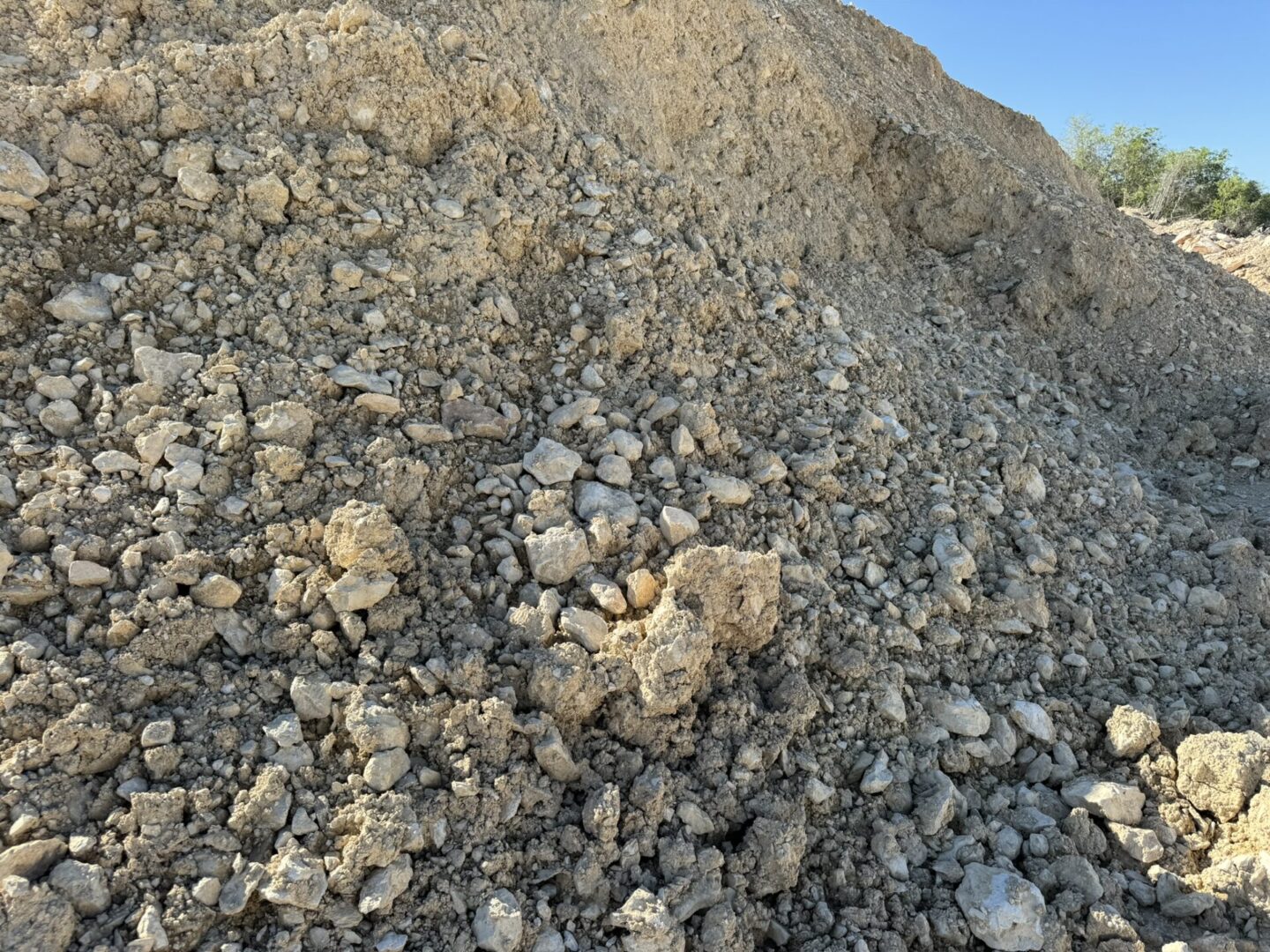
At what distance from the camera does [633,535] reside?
309cm

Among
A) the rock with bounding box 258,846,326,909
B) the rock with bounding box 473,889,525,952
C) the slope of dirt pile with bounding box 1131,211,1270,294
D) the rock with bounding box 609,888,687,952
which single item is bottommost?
the rock with bounding box 258,846,326,909

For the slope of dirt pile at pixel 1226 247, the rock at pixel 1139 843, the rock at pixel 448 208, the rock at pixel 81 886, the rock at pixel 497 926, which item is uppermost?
the slope of dirt pile at pixel 1226 247

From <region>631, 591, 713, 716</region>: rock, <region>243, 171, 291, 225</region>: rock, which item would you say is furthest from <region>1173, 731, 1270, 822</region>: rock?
<region>243, 171, 291, 225</region>: rock

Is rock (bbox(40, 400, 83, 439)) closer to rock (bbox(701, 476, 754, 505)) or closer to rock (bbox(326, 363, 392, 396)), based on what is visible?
rock (bbox(326, 363, 392, 396))

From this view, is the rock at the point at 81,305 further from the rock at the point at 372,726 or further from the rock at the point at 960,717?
the rock at the point at 960,717

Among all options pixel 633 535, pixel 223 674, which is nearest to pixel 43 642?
pixel 223 674

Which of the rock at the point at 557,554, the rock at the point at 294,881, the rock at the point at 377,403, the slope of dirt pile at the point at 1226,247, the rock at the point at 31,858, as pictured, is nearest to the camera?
the rock at the point at 31,858

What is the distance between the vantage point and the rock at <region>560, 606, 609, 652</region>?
2.79 m

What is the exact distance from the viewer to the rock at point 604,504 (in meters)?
3.09

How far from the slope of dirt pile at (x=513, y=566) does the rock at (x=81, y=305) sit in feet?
0.08

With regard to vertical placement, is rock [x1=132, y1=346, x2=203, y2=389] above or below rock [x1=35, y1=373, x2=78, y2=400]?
above

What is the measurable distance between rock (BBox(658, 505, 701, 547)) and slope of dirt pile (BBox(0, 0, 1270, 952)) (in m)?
0.02

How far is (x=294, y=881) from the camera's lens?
2.14m

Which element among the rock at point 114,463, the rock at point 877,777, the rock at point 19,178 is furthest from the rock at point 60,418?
the rock at point 877,777
